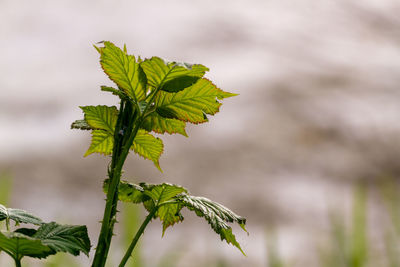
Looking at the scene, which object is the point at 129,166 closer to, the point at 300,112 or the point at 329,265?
the point at 300,112

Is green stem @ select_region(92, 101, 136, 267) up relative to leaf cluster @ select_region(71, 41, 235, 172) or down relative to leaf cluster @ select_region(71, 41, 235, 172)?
down

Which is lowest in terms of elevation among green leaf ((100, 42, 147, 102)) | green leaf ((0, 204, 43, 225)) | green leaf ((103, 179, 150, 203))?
green leaf ((0, 204, 43, 225))

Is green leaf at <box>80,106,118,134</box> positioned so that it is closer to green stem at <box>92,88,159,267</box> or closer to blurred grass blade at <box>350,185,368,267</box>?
green stem at <box>92,88,159,267</box>

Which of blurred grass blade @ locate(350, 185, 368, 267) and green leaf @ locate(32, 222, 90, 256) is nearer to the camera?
green leaf @ locate(32, 222, 90, 256)

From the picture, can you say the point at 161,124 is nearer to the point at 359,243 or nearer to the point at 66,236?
the point at 66,236

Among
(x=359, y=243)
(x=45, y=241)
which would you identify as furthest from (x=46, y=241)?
(x=359, y=243)

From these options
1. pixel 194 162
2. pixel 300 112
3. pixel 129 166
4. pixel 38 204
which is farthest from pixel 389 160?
pixel 38 204

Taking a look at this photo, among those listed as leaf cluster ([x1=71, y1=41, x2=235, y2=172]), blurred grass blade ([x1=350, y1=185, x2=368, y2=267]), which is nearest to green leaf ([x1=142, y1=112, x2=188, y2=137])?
leaf cluster ([x1=71, y1=41, x2=235, y2=172])
